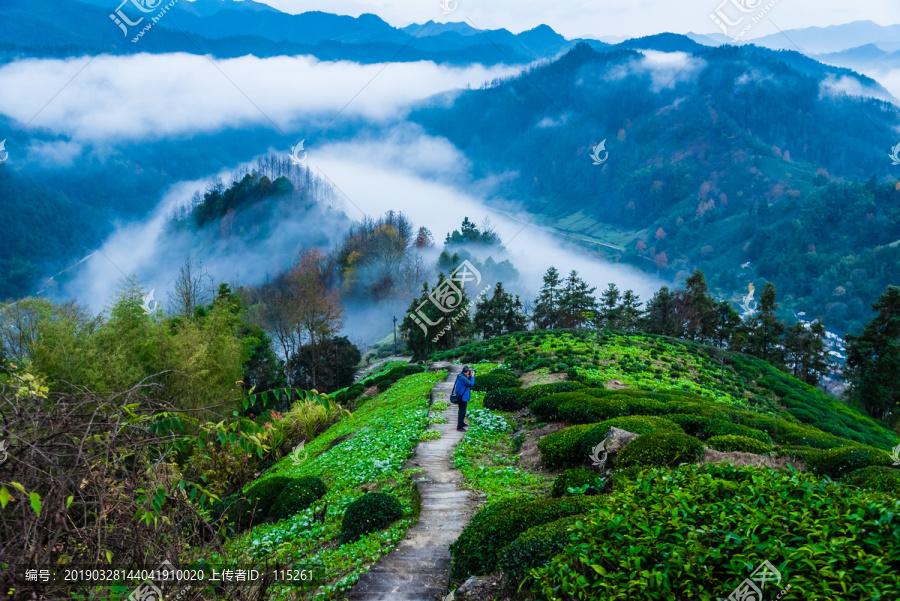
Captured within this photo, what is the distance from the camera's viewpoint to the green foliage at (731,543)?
11.0ft

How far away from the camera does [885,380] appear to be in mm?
36906

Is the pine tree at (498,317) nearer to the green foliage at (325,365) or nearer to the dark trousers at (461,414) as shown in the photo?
the green foliage at (325,365)

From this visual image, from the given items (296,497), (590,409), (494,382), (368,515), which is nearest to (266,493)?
(296,497)

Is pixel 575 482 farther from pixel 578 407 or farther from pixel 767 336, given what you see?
pixel 767 336

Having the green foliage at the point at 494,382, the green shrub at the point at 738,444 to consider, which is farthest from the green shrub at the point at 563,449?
the green foliage at the point at 494,382

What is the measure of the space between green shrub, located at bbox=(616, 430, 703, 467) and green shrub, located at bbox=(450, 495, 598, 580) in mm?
1311

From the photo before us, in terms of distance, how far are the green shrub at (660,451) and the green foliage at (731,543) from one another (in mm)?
2556

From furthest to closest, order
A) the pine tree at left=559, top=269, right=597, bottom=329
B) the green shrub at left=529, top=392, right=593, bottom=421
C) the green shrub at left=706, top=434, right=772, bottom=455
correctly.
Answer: the pine tree at left=559, top=269, right=597, bottom=329 → the green shrub at left=529, top=392, right=593, bottom=421 → the green shrub at left=706, top=434, right=772, bottom=455

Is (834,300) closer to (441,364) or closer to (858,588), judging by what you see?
(441,364)

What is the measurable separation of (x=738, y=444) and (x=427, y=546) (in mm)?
5162

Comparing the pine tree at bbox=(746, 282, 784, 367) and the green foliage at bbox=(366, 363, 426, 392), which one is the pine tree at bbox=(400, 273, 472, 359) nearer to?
the green foliage at bbox=(366, 363, 426, 392)

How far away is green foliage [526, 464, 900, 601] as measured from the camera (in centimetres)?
335

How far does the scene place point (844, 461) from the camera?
7.54 m

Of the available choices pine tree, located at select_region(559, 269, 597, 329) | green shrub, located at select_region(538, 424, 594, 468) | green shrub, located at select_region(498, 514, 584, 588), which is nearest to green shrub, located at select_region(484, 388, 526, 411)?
green shrub, located at select_region(538, 424, 594, 468)
